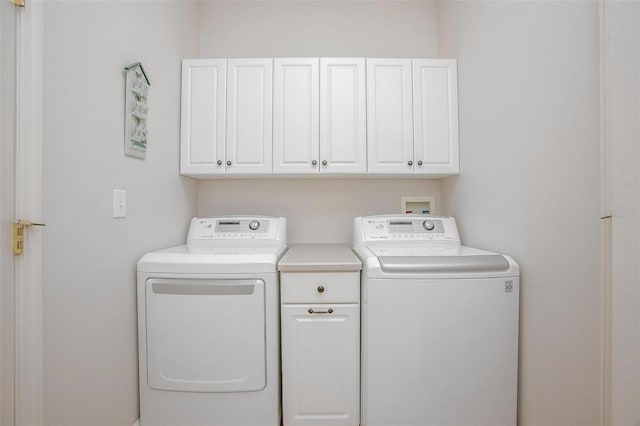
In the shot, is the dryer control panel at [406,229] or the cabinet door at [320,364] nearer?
the cabinet door at [320,364]

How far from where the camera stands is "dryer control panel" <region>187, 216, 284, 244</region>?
1.68 meters

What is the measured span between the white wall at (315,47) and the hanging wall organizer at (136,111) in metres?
0.70

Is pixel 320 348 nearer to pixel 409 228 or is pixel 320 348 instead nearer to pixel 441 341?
pixel 441 341

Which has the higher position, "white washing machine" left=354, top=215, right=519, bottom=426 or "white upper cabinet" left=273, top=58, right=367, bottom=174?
"white upper cabinet" left=273, top=58, right=367, bottom=174

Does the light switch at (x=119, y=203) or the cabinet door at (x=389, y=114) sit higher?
the cabinet door at (x=389, y=114)

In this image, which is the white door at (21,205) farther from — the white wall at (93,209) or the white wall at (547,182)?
the white wall at (547,182)

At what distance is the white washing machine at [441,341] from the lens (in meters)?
1.18

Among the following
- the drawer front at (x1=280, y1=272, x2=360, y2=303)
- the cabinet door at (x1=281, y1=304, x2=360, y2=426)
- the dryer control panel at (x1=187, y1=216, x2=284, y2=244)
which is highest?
the dryer control panel at (x1=187, y1=216, x2=284, y2=244)

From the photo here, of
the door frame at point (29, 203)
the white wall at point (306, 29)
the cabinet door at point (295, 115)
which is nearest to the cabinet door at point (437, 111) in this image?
the white wall at point (306, 29)

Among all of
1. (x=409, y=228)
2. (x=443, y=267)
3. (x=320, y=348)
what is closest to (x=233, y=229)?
(x=320, y=348)

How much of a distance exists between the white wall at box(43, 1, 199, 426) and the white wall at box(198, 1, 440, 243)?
2.02 ft

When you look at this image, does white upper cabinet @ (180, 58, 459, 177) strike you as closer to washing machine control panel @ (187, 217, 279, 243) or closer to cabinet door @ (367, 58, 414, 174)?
cabinet door @ (367, 58, 414, 174)

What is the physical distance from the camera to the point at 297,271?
127cm

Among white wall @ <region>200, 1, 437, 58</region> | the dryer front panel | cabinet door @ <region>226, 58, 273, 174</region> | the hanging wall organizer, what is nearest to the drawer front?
the dryer front panel
